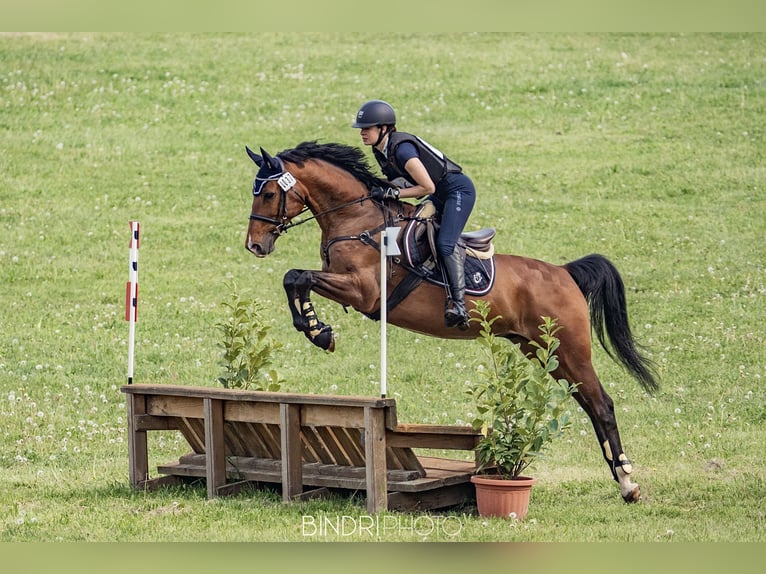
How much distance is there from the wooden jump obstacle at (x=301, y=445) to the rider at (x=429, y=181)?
1.13 meters

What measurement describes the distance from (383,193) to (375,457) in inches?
82.2

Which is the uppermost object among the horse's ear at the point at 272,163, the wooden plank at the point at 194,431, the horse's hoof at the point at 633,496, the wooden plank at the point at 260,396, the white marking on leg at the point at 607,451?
the horse's ear at the point at 272,163

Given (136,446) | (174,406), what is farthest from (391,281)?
(136,446)

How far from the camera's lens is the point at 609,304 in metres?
10.8

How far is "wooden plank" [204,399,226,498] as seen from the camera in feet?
32.3

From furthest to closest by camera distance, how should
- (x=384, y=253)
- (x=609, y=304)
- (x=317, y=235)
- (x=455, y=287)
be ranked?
(x=317, y=235), (x=609, y=304), (x=455, y=287), (x=384, y=253)

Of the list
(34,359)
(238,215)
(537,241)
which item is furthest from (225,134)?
(34,359)

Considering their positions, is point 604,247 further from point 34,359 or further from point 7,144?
point 7,144

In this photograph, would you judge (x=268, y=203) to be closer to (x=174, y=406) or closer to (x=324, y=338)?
(x=324, y=338)

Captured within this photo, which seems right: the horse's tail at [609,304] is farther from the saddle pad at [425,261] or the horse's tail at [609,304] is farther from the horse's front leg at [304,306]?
the horse's front leg at [304,306]

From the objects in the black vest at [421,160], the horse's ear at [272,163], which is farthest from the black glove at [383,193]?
the horse's ear at [272,163]

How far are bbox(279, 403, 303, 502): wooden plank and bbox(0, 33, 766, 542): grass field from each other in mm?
157

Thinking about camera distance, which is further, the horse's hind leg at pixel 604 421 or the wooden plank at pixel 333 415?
the horse's hind leg at pixel 604 421

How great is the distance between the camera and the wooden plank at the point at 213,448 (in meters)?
9.84
